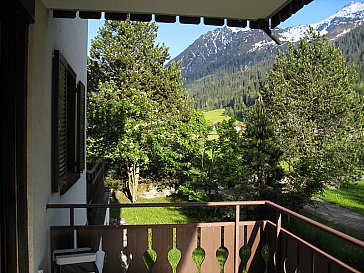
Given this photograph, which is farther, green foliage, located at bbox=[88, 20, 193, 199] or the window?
green foliage, located at bbox=[88, 20, 193, 199]

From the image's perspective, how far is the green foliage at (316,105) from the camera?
47.7ft

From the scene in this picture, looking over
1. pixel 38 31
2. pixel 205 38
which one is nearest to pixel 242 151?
pixel 38 31

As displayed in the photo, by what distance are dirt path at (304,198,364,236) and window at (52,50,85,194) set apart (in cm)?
1042

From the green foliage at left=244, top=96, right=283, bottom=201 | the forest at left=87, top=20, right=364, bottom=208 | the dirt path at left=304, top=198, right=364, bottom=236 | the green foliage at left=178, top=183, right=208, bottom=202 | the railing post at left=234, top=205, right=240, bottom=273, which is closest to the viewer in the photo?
the railing post at left=234, top=205, right=240, bottom=273

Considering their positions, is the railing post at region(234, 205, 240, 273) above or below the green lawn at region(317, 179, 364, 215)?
above

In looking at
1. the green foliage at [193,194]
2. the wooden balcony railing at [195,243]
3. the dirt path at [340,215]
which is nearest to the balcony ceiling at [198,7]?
the wooden balcony railing at [195,243]

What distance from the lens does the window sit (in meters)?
2.62

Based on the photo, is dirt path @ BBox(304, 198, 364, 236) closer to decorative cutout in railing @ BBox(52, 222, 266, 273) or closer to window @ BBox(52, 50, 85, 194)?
decorative cutout in railing @ BBox(52, 222, 266, 273)

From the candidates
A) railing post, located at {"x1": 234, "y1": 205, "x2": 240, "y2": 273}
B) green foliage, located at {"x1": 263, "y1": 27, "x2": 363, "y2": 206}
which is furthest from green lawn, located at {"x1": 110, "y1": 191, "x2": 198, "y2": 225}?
railing post, located at {"x1": 234, "y1": 205, "x2": 240, "y2": 273}

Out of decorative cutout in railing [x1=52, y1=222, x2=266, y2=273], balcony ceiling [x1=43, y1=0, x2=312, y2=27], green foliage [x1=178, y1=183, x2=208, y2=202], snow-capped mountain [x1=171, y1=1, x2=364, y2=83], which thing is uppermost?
snow-capped mountain [x1=171, y1=1, x2=364, y2=83]

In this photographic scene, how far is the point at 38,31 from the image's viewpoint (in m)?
2.15

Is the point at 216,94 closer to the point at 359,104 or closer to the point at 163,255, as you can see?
the point at 359,104

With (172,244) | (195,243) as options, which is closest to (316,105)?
(195,243)

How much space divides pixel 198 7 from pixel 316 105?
1432cm
